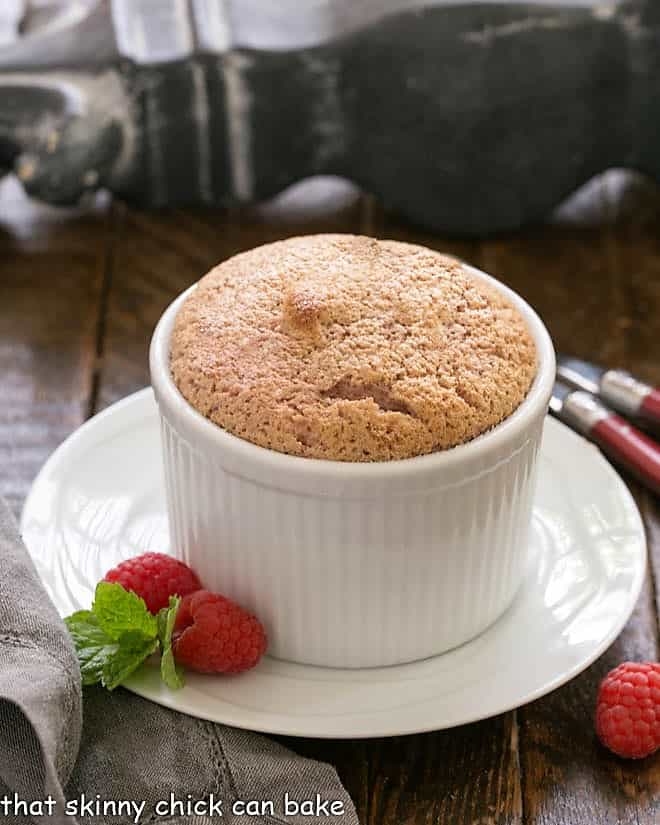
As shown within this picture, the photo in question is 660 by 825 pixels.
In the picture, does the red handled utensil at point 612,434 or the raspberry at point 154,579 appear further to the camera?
the red handled utensil at point 612,434

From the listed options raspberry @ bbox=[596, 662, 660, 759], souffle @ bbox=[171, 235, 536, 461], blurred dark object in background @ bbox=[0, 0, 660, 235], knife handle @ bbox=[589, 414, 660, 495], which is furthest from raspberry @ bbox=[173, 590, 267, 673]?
blurred dark object in background @ bbox=[0, 0, 660, 235]

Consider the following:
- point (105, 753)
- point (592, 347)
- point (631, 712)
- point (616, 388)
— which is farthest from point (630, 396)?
point (105, 753)

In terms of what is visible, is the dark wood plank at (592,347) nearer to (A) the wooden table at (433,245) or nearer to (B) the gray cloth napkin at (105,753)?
(A) the wooden table at (433,245)

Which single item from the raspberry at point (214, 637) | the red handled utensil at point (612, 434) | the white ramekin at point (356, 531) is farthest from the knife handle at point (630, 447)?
the raspberry at point (214, 637)

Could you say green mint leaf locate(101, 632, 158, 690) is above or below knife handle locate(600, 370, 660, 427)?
above

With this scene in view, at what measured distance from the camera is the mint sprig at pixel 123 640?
3.15ft

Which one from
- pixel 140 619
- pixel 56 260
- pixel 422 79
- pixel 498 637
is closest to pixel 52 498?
pixel 140 619

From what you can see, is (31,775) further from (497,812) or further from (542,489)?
(542,489)

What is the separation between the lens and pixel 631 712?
0.97m

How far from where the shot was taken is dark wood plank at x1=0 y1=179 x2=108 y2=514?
1.36 m

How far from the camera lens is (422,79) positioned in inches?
63.6

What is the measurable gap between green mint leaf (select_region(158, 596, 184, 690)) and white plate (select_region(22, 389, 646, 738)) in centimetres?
1

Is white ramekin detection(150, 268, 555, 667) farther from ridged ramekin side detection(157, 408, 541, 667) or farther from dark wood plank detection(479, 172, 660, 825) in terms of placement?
dark wood plank detection(479, 172, 660, 825)

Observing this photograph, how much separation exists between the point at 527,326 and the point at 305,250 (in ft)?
0.65
